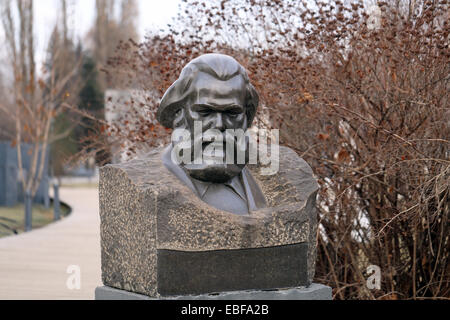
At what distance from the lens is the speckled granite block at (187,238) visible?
3758 mm

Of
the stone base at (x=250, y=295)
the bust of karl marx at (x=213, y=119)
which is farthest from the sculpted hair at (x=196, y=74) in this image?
the stone base at (x=250, y=295)

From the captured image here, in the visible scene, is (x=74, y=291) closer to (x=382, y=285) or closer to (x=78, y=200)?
(x=382, y=285)

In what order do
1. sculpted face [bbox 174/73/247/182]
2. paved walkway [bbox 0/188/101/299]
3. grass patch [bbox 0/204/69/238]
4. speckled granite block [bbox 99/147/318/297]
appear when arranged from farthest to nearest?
grass patch [bbox 0/204/69/238] → paved walkway [bbox 0/188/101/299] → sculpted face [bbox 174/73/247/182] → speckled granite block [bbox 99/147/318/297]

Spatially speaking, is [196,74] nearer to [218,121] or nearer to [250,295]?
[218,121]

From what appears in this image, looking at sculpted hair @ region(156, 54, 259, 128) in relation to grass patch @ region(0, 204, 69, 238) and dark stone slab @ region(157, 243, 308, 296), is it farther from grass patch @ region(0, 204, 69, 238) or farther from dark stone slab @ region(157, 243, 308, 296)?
grass patch @ region(0, 204, 69, 238)

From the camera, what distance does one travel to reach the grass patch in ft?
40.0

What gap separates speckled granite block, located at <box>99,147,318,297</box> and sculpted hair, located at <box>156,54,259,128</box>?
327 millimetres

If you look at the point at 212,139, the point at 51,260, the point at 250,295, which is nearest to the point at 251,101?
the point at 212,139

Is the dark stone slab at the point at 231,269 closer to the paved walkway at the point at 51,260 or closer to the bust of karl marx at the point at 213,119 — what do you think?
the bust of karl marx at the point at 213,119

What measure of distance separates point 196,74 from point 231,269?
1233mm

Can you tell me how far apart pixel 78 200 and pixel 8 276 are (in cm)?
1236

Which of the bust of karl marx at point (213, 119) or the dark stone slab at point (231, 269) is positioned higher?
the bust of karl marx at point (213, 119)

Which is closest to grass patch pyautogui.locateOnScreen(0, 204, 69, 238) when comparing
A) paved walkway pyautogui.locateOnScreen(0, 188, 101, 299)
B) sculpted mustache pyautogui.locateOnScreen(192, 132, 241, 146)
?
paved walkway pyautogui.locateOnScreen(0, 188, 101, 299)

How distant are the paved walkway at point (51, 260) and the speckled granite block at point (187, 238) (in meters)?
2.85
